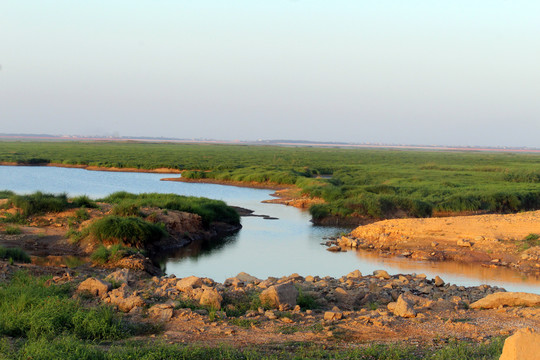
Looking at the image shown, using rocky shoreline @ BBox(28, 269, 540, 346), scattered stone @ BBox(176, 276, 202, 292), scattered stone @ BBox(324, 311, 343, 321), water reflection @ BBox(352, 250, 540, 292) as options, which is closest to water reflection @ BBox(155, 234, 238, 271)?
water reflection @ BBox(352, 250, 540, 292)

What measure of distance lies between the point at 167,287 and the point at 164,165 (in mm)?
46178

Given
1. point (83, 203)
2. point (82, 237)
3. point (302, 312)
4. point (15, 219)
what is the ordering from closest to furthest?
1. point (302, 312)
2. point (82, 237)
3. point (15, 219)
4. point (83, 203)

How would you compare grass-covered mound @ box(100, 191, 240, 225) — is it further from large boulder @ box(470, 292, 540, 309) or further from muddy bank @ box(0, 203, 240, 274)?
large boulder @ box(470, 292, 540, 309)

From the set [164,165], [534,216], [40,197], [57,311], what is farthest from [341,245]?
[164,165]

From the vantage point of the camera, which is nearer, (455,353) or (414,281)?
(455,353)

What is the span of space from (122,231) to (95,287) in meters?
7.33

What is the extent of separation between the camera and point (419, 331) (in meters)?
7.75

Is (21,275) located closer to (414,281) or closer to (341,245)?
(414,281)

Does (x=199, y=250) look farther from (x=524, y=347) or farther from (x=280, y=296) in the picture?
(x=524, y=347)

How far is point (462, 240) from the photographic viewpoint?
1862 centimetres

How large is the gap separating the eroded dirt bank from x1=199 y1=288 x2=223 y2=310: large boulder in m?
10.5

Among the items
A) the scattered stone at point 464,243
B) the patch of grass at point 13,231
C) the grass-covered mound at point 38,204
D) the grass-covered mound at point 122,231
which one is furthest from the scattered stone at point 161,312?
the scattered stone at point 464,243

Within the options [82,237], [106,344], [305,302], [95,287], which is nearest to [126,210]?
[82,237]

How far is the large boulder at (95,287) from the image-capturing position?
937cm
